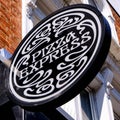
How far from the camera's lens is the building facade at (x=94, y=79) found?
4.84m

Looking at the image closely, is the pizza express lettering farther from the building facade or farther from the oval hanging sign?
the building facade

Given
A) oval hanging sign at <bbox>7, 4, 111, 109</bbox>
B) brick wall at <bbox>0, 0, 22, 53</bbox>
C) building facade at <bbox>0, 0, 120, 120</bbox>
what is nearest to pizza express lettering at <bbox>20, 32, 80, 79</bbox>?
oval hanging sign at <bbox>7, 4, 111, 109</bbox>

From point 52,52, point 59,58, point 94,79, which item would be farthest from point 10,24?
point 94,79

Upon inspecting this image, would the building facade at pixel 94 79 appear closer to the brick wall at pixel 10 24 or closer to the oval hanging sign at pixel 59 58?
the brick wall at pixel 10 24

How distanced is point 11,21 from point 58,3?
1.73m

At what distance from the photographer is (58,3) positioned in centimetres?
686

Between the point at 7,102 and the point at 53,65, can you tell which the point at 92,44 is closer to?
the point at 53,65

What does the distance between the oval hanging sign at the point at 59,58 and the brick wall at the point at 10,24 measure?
750 mm

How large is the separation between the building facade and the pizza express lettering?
36 cm

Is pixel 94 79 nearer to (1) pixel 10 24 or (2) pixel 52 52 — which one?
(1) pixel 10 24

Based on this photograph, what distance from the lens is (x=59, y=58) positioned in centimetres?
367

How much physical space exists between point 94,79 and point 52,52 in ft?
9.65

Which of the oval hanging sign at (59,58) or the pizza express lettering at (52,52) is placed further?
the pizza express lettering at (52,52)

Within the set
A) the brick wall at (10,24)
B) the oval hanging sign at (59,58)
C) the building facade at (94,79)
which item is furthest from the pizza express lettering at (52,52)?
the brick wall at (10,24)
